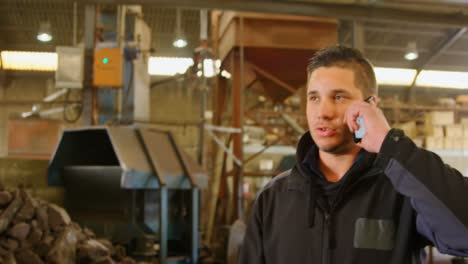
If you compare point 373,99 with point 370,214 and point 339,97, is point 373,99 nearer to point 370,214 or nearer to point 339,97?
point 339,97

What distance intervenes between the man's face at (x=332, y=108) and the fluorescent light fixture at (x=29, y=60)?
458 inches

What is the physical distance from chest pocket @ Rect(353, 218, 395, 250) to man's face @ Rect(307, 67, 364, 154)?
225 mm

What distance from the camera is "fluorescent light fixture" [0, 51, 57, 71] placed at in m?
11.8

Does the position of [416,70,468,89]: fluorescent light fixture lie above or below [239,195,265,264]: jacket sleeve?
above

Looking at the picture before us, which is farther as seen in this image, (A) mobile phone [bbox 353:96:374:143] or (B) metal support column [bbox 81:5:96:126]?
(B) metal support column [bbox 81:5:96:126]

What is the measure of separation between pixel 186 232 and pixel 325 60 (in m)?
4.22

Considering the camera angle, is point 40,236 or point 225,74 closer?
point 40,236

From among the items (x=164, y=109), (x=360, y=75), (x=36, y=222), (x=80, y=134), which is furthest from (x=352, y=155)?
(x=164, y=109)

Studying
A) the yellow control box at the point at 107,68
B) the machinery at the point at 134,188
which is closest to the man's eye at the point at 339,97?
the machinery at the point at 134,188

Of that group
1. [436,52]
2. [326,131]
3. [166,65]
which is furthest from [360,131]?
[436,52]

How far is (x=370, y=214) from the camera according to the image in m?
1.20

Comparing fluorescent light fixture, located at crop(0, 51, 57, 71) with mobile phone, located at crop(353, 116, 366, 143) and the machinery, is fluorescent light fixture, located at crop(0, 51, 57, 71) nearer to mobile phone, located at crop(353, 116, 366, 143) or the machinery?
the machinery

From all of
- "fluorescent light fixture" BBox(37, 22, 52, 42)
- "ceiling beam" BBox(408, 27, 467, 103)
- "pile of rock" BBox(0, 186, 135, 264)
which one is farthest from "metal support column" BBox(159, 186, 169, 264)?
"ceiling beam" BBox(408, 27, 467, 103)

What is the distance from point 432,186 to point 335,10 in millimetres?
2588
